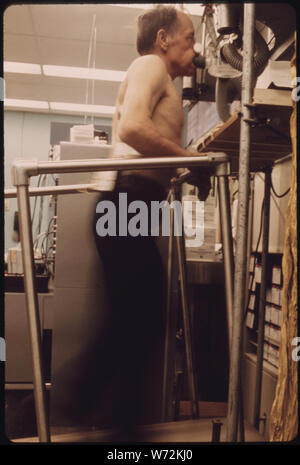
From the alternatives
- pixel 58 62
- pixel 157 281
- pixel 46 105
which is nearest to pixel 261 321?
pixel 157 281

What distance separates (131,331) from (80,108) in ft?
15.7

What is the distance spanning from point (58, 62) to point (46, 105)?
1664 mm

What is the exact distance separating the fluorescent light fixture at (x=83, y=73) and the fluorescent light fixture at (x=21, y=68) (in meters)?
0.09

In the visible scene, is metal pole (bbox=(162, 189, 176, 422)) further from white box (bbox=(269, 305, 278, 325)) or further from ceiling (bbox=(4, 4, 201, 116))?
ceiling (bbox=(4, 4, 201, 116))

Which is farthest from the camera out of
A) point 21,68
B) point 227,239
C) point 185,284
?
point 21,68

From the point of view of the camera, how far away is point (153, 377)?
2047mm

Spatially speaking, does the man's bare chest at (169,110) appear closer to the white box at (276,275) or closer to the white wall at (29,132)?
the white box at (276,275)

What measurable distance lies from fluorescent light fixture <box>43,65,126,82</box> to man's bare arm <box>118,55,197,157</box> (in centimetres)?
350

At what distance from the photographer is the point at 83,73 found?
480 centimetres

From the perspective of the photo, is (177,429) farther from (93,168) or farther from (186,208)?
(186,208)

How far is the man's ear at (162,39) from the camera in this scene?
1451 mm

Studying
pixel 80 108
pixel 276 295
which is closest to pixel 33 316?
pixel 276 295

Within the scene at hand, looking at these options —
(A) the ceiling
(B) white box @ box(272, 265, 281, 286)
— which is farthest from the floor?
(A) the ceiling

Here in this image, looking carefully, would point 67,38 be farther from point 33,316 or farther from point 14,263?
point 33,316
